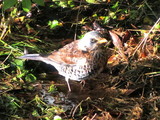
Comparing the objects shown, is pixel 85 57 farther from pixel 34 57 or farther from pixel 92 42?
pixel 34 57

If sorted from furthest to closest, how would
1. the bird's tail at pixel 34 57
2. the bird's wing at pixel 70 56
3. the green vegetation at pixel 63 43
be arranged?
1. the bird's tail at pixel 34 57
2. the bird's wing at pixel 70 56
3. the green vegetation at pixel 63 43

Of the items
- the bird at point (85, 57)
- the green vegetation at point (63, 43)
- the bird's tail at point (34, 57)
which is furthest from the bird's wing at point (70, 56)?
the green vegetation at point (63, 43)

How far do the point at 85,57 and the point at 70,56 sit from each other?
249 mm

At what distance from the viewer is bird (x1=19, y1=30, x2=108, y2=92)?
12.9ft

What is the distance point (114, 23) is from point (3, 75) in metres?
2.30

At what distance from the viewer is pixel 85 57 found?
155 inches

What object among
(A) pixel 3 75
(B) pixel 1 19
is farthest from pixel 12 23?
(A) pixel 3 75

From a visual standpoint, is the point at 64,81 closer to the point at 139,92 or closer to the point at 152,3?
the point at 139,92

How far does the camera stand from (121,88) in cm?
429

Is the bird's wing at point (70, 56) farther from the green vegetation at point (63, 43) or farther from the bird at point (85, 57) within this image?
the green vegetation at point (63, 43)

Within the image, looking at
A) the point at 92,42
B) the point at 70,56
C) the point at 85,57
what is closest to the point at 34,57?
the point at 70,56

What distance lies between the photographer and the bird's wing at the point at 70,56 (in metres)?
3.97

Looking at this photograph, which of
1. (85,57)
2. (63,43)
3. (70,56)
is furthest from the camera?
(63,43)

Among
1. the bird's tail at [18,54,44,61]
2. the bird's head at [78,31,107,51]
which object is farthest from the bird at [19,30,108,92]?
the bird's tail at [18,54,44,61]
